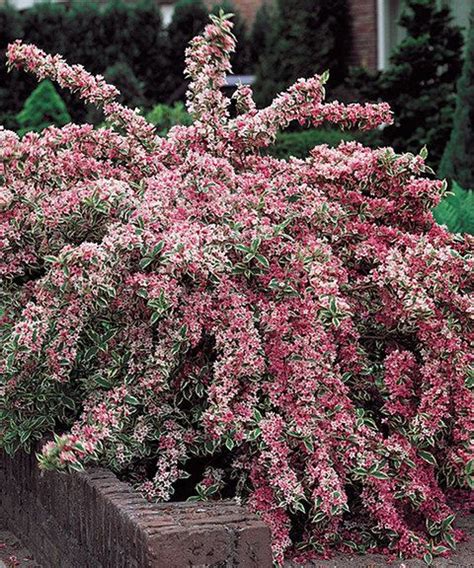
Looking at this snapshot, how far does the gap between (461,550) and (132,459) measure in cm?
114

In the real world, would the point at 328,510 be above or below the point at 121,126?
below

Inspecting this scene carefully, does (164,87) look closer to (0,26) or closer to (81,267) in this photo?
(0,26)

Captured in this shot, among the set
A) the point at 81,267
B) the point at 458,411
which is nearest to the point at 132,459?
the point at 81,267

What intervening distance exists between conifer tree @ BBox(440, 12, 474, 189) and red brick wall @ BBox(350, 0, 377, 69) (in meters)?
6.14

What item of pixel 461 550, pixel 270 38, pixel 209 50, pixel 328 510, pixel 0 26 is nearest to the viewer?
pixel 328 510

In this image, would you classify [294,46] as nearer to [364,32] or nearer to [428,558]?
[364,32]

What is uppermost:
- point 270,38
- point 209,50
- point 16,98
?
point 209,50

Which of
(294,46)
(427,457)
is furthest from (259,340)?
(294,46)

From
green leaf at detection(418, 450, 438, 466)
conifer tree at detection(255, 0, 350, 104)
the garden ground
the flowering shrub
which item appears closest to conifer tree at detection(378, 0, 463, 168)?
conifer tree at detection(255, 0, 350, 104)

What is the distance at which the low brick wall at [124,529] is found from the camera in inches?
124

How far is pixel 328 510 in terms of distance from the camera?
3.59m

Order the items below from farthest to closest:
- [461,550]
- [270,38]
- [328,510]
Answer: [270,38], [461,550], [328,510]

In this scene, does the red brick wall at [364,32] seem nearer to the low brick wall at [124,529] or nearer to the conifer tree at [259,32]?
the conifer tree at [259,32]

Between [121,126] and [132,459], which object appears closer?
[132,459]
